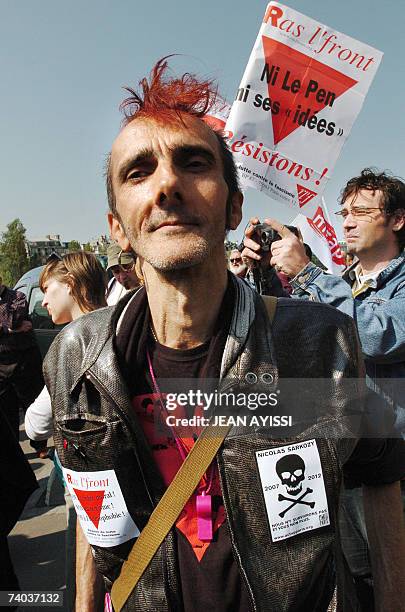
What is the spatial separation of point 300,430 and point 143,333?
0.55m

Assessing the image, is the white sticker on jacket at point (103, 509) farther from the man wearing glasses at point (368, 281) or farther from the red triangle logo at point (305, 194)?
the red triangle logo at point (305, 194)

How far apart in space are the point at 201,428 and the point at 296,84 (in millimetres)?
2222

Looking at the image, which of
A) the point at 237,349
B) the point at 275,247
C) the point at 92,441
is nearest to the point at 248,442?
the point at 237,349

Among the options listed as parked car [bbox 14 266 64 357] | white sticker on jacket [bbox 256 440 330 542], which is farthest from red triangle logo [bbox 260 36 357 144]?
parked car [bbox 14 266 64 357]

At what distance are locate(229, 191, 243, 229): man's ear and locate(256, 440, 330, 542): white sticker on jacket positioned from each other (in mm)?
738

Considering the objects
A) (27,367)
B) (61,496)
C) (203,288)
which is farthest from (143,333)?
(61,496)

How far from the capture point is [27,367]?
11.4 feet

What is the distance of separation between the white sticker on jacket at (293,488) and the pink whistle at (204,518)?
0.15 m

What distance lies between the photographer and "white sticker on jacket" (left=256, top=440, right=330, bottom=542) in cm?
117

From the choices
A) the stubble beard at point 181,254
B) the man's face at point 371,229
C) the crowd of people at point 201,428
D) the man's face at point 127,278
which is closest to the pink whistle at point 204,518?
the crowd of people at point 201,428

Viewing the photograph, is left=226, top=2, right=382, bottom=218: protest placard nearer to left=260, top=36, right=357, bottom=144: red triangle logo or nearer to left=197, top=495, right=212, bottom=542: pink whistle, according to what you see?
left=260, top=36, right=357, bottom=144: red triangle logo

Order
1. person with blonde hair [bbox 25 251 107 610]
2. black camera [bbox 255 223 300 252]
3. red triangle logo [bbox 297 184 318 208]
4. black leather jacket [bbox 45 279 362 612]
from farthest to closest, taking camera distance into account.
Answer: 1. person with blonde hair [bbox 25 251 107 610]
2. red triangle logo [bbox 297 184 318 208]
3. black camera [bbox 255 223 300 252]
4. black leather jacket [bbox 45 279 362 612]

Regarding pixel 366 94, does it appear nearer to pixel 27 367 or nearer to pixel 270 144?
pixel 270 144

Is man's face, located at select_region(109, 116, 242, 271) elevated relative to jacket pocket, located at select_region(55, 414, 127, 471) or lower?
elevated
